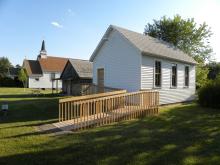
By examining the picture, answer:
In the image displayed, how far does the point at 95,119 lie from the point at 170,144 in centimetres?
396

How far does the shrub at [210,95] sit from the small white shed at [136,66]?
233 centimetres

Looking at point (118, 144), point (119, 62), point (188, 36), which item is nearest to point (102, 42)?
point (119, 62)

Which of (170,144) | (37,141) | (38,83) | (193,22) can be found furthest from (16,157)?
(38,83)

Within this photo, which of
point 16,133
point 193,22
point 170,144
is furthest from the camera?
point 193,22

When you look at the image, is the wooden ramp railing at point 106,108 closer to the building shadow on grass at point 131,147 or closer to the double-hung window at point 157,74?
the building shadow on grass at point 131,147

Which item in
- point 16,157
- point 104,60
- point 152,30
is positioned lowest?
point 16,157

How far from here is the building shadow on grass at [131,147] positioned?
622 centimetres

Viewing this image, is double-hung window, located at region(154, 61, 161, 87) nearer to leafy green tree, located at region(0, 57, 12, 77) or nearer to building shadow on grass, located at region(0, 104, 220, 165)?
building shadow on grass, located at region(0, 104, 220, 165)

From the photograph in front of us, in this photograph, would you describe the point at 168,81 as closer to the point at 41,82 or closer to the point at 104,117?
the point at 104,117

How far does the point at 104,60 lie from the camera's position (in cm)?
1911

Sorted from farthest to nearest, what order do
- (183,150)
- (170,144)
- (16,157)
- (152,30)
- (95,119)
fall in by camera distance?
(152,30) < (95,119) < (170,144) < (183,150) < (16,157)

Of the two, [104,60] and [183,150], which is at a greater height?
[104,60]

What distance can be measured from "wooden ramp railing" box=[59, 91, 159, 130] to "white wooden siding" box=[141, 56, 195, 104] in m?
3.08

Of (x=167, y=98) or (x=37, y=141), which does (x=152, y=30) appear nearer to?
(x=167, y=98)
